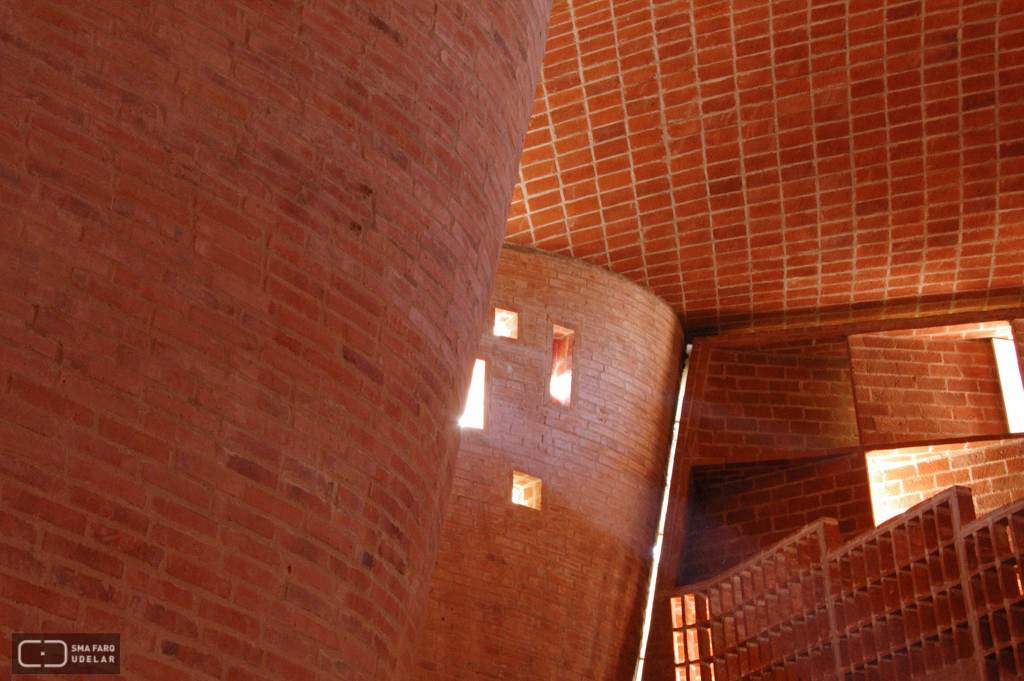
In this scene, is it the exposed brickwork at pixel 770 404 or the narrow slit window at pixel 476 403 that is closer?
the narrow slit window at pixel 476 403

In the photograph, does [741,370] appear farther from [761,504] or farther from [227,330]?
[227,330]

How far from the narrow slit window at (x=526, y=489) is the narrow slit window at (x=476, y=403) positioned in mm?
543

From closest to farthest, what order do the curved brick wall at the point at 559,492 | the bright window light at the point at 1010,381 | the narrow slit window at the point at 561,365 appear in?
the curved brick wall at the point at 559,492, the narrow slit window at the point at 561,365, the bright window light at the point at 1010,381

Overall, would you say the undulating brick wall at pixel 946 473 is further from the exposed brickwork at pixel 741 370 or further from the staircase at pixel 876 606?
the staircase at pixel 876 606

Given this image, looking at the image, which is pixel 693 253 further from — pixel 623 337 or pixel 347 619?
pixel 347 619

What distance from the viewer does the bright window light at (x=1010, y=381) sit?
11.1 meters

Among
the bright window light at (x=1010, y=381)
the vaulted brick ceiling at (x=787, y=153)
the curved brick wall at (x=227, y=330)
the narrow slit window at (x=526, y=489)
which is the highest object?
the vaulted brick ceiling at (x=787, y=153)

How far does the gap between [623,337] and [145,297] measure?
337 inches

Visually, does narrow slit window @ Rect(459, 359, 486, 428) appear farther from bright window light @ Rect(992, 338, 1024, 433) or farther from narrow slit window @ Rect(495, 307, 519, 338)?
bright window light @ Rect(992, 338, 1024, 433)

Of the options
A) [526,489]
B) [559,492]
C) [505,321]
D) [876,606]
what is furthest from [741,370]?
[876,606]

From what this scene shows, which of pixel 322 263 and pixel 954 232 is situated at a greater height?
pixel 954 232

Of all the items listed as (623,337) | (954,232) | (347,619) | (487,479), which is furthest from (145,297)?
(954,232)

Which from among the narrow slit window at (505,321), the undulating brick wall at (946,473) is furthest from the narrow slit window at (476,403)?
the undulating brick wall at (946,473)

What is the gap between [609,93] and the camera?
1032 cm
